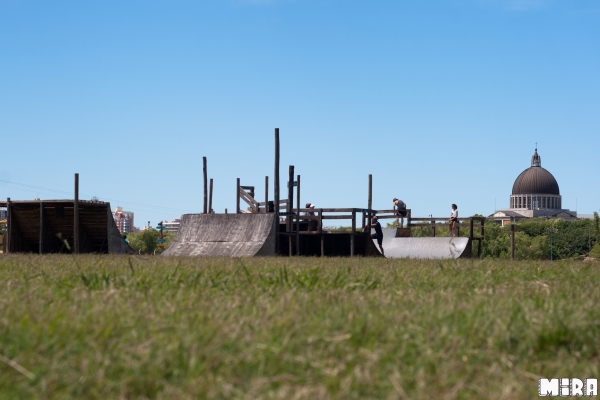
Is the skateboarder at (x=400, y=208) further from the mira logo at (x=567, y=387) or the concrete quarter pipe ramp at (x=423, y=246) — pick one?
the mira logo at (x=567, y=387)

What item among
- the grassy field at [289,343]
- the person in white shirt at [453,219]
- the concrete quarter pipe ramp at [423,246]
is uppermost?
the person in white shirt at [453,219]

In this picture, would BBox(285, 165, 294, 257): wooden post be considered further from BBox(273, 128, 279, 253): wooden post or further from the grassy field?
the grassy field

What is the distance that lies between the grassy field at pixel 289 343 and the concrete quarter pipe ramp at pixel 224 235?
69.3ft

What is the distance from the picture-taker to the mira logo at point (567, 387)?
11.3 ft

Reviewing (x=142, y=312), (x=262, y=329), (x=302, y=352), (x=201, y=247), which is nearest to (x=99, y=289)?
(x=142, y=312)

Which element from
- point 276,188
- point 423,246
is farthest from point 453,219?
point 276,188

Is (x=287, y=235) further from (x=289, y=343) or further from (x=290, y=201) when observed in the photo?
(x=289, y=343)

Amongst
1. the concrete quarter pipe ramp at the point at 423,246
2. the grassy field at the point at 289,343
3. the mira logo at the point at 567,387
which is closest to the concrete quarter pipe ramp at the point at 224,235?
the concrete quarter pipe ramp at the point at 423,246

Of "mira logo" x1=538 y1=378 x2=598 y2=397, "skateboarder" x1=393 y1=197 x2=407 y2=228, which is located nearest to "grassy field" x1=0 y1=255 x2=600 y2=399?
"mira logo" x1=538 y1=378 x2=598 y2=397

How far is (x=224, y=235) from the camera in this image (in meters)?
27.9

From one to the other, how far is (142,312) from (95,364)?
1.22 metres

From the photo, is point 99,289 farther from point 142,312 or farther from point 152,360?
point 152,360

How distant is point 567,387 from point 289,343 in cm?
130

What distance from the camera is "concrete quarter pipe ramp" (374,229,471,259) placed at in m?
31.0
